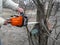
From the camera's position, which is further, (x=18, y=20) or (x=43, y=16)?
(x=43, y=16)

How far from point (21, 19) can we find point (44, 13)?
0.46 meters

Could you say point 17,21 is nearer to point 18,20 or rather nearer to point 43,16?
point 18,20

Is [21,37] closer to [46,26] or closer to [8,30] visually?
[8,30]

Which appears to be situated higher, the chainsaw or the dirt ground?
the chainsaw

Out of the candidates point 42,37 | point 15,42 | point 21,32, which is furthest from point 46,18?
point 21,32

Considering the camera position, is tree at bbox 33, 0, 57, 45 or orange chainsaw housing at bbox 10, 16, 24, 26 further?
tree at bbox 33, 0, 57, 45

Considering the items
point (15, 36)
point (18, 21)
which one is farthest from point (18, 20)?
point (15, 36)

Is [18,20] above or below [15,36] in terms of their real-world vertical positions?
above

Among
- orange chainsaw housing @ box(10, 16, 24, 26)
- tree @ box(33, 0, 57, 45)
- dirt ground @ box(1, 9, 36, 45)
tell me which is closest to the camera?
orange chainsaw housing @ box(10, 16, 24, 26)

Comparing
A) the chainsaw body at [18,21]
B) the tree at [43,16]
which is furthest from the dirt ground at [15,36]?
the chainsaw body at [18,21]

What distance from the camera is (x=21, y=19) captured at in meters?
3.32

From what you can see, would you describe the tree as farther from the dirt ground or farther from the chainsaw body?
the dirt ground

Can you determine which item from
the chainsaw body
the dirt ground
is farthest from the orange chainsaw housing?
the dirt ground

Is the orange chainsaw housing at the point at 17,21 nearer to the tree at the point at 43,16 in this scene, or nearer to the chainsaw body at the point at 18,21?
the chainsaw body at the point at 18,21
